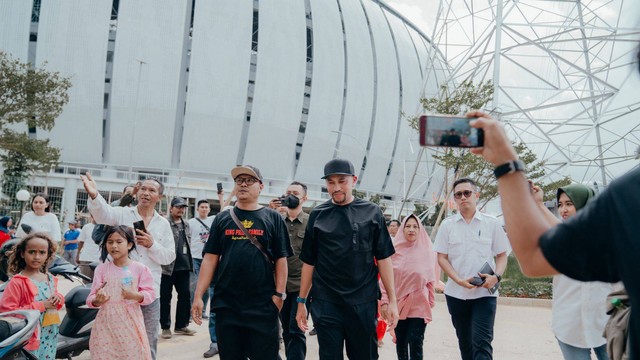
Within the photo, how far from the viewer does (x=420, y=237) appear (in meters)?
5.86

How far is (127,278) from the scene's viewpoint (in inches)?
167

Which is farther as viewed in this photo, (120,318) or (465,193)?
(465,193)

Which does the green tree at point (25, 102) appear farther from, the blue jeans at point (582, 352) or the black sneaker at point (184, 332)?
the blue jeans at point (582, 352)

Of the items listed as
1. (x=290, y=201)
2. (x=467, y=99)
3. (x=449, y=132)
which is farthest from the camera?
(x=467, y=99)

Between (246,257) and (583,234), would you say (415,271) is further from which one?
(583,234)

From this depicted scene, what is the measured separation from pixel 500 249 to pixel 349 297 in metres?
1.86

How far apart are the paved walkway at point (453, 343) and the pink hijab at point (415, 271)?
1.24 metres

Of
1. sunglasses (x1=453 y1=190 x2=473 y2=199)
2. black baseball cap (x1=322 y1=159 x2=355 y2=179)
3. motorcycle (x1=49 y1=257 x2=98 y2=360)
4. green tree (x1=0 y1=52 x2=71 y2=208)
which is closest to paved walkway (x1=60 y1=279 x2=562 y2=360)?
motorcycle (x1=49 y1=257 x2=98 y2=360)

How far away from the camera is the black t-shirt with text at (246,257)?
13.0ft

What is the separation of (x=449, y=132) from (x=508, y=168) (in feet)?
0.73

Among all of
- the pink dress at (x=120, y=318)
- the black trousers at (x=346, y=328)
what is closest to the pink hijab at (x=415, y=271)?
the black trousers at (x=346, y=328)

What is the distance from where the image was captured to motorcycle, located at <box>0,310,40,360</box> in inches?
147

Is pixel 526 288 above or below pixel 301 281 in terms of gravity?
below

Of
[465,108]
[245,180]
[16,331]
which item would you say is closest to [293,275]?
[245,180]
